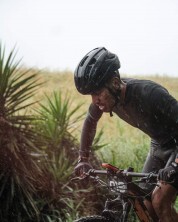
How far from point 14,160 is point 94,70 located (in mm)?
2441

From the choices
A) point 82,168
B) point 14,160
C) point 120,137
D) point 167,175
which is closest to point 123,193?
point 167,175

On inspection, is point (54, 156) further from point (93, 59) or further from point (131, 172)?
point (131, 172)

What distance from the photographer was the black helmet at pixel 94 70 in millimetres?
3100

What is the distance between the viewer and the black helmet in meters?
3.10

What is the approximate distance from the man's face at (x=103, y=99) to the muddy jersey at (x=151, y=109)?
14 centimetres

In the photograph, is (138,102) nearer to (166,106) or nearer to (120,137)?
(166,106)

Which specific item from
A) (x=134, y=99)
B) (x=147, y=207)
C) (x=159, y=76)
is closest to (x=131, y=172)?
(x=147, y=207)

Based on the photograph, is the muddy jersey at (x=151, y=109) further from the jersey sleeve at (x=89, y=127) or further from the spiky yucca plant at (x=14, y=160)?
the spiky yucca plant at (x=14, y=160)

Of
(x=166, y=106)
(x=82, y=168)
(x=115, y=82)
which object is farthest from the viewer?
(x=82, y=168)

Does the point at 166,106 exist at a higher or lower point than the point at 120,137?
higher

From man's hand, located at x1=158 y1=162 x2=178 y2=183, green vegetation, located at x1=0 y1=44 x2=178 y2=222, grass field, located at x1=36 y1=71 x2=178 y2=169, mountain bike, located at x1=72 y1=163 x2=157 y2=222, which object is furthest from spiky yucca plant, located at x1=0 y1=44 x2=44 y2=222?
man's hand, located at x1=158 y1=162 x2=178 y2=183

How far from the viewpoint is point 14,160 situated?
17.4 feet

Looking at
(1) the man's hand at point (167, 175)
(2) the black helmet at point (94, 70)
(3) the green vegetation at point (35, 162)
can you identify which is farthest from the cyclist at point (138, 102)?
(3) the green vegetation at point (35, 162)

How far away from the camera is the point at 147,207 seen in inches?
119
